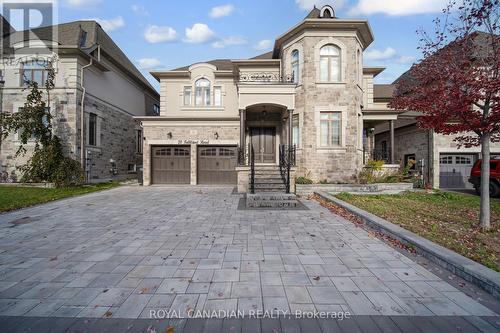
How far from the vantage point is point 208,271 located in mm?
3357

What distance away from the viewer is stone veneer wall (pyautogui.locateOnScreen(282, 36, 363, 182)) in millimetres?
11844

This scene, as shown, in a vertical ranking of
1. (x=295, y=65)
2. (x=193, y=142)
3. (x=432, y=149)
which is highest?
(x=295, y=65)

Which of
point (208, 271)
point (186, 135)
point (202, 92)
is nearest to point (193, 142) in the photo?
point (186, 135)

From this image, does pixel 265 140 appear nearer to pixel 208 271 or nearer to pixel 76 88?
pixel 76 88

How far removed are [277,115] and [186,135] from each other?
553cm

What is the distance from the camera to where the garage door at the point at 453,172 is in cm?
1448

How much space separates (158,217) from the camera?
21.2 ft

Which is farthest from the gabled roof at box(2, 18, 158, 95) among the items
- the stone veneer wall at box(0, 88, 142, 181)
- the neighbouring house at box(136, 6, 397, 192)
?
the neighbouring house at box(136, 6, 397, 192)

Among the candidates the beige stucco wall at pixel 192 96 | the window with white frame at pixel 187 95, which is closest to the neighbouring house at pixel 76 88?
the beige stucco wall at pixel 192 96

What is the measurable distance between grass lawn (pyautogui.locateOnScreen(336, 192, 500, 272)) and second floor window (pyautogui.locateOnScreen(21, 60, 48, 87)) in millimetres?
17221

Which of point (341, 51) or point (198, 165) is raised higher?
point (341, 51)

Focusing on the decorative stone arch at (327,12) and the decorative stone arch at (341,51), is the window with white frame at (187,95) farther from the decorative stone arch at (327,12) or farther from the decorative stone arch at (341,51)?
the decorative stone arch at (327,12)

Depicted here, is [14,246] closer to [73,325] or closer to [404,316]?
[73,325]

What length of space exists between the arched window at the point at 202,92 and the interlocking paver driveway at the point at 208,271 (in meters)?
10.8
